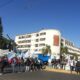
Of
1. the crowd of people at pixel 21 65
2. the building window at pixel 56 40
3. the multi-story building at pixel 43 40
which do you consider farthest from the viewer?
the building window at pixel 56 40

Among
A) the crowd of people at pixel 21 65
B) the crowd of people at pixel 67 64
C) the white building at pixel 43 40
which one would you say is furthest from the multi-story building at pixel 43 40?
the crowd of people at pixel 21 65

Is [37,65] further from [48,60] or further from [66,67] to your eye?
[48,60]

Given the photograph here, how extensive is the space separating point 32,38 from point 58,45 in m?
20.5

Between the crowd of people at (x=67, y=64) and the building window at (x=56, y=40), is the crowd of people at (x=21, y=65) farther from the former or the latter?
the building window at (x=56, y=40)

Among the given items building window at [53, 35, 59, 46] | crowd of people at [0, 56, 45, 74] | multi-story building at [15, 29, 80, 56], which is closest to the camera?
crowd of people at [0, 56, 45, 74]

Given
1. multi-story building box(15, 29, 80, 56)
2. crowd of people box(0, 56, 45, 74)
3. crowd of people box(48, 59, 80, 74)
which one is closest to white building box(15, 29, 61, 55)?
multi-story building box(15, 29, 80, 56)

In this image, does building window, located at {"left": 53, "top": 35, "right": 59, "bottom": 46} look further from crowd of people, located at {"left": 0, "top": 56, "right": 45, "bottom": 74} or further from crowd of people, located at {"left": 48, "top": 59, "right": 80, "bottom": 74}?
crowd of people, located at {"left": 0, "top": 56, "right": 45, "bottom": 74}

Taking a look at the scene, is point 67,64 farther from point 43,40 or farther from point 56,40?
point 43,40

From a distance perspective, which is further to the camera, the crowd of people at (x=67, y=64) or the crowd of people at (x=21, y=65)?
the crowd of people at (x=67, y=64)

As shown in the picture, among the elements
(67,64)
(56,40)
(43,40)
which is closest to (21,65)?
(67,64)

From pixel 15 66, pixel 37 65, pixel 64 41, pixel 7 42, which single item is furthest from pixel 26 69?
pixel 64 41

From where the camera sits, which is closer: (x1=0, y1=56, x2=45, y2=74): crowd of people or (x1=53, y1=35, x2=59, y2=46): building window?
(x1=0, y1=56, x2=45, y2=74): crowd of people

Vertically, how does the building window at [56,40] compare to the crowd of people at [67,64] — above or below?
above

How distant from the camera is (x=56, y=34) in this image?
509ft
